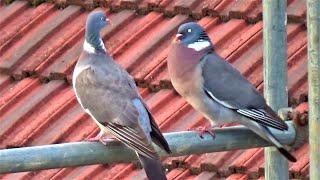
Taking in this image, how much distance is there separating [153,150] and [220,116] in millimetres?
724

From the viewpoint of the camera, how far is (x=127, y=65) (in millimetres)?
5676

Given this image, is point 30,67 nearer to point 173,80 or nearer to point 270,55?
point 173,80

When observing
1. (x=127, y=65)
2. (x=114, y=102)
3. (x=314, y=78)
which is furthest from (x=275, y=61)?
(x=127, y=65)

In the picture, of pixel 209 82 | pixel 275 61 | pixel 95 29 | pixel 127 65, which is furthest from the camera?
pixel 127 65

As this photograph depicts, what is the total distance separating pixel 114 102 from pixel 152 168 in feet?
1.36

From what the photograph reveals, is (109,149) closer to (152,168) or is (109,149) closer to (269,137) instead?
(152,168)

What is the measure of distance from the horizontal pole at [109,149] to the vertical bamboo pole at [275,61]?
0.08 meters

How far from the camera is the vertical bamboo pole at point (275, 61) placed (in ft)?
13.6

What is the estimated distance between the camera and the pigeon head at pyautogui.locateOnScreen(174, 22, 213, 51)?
4.94m

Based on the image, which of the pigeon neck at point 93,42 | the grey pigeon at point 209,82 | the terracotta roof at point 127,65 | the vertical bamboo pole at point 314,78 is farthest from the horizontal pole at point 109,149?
the terracotta roof at point 127,65

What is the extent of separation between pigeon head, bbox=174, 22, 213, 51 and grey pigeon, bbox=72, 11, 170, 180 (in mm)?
325

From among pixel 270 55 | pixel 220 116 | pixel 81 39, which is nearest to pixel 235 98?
pixel 220 116

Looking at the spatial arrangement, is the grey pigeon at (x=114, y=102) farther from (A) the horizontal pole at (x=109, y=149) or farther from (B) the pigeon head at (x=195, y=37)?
(B) the pigeon head at (x=195, y=37)

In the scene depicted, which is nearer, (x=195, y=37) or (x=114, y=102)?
(x=114, y=102)
